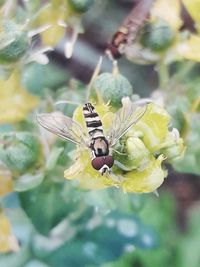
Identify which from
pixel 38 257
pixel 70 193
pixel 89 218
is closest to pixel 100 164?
pixel 70 193

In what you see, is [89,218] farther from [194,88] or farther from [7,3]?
[7,3]

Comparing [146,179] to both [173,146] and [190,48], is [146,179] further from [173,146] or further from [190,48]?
[190,48]

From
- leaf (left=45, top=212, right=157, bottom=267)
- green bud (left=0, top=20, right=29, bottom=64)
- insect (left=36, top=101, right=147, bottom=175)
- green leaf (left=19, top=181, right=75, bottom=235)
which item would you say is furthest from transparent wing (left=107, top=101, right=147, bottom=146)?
leaf (left=45, top=212, right=157, bottom=267)

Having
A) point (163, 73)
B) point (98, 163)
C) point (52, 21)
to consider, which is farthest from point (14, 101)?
point (98, 163)

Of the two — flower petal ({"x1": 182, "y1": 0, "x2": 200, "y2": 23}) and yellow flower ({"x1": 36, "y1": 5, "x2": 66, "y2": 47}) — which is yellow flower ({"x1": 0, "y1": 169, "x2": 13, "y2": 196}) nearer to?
yellow flower ({"x1": 36, "y1": 5, "x2": 66, "y2": 47})

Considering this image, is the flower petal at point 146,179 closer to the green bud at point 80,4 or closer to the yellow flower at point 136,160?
the yellow flower at point 136,160

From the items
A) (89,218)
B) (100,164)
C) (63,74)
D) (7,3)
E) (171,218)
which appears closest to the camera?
(100,164)

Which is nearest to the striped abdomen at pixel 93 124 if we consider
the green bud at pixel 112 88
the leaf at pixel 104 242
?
the green bud at pixel 112 88
